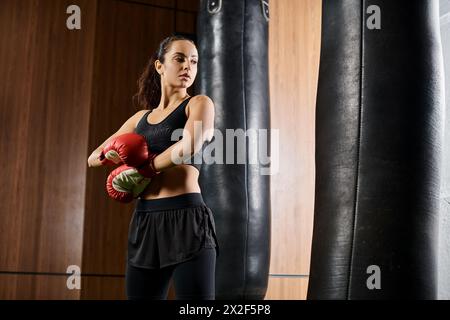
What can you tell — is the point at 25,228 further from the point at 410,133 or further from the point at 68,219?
the point at 410,133

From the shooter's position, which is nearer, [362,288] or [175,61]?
[362,288]

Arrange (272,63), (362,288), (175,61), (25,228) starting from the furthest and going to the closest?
1. (25,228)
2. (272,63)
3. (175,61)
4. (362,288)

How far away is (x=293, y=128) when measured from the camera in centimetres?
275

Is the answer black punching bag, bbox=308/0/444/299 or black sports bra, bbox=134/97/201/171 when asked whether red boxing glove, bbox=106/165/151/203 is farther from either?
black punching bag, bbox=308/0/444/299

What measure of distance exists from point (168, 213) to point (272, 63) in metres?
1.40

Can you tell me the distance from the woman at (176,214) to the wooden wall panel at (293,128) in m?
1.07

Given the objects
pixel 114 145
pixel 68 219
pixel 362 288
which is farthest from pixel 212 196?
pixel 68 219

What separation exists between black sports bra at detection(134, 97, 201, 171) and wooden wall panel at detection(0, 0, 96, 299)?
79.1 inches

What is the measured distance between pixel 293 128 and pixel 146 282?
135cm

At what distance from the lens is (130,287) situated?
A: 1.61 m

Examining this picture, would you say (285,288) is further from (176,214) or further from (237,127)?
(176,214)

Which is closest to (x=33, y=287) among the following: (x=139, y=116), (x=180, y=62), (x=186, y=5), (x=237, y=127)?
(x=237, y=127)

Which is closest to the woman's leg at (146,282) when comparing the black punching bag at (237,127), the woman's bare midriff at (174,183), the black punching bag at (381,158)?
the woman's bare midriff at (174,183)

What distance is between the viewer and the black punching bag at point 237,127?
2.28 metres
